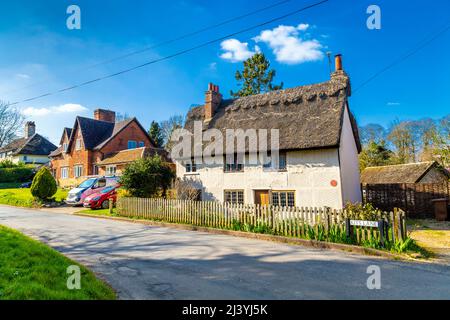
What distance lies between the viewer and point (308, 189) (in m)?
16.8

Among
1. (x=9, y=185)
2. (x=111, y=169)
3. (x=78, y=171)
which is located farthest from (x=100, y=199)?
(x=9, y=185)

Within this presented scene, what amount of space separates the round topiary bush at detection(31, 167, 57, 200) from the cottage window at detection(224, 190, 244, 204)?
53.7 ft

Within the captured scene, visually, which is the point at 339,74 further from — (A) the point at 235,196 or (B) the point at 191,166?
(B) the point at 191,166

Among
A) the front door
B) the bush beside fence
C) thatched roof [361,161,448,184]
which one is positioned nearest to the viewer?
the bush beside fence

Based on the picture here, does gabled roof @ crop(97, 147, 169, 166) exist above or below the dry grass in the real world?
above

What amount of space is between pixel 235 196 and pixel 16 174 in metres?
44.0

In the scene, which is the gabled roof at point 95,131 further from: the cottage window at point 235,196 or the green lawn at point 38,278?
the green lawn at point 38,278

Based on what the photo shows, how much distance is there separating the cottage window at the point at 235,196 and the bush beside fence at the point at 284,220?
5.15m

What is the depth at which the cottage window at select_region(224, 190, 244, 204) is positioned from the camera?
19.1 m

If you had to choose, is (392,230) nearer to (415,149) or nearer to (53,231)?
(53,231)

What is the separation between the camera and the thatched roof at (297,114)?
16.9 m

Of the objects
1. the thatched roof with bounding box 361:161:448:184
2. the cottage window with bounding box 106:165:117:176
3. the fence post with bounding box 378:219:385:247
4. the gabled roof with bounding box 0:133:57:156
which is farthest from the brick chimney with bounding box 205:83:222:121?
the gabled roof with bounding box 0:133:57:156

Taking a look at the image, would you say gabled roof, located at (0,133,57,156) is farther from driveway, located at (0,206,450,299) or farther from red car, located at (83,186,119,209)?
driveway, located at (0,206,450,299)
